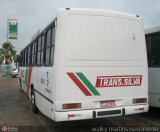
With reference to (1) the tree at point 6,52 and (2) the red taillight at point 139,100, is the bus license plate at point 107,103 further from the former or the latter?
(1) the tree at point 6,52

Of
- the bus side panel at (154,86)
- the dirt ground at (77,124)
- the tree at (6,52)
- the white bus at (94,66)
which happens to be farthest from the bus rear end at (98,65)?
the tree at (6,52)

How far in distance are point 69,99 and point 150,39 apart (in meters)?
4.05

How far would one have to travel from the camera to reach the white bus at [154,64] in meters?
9.00

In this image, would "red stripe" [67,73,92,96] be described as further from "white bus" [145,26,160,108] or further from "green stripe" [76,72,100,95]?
"white bus" [145,26,160,108]

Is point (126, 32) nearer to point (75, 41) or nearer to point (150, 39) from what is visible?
point (75, 41)

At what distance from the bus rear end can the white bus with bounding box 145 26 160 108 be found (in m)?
1.58

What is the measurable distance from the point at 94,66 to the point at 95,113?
1062 mm

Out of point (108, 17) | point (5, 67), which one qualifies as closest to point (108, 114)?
point (108, 17)

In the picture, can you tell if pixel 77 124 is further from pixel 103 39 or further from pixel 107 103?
pixel 103 39

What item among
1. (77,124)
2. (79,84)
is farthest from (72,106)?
(77,124)

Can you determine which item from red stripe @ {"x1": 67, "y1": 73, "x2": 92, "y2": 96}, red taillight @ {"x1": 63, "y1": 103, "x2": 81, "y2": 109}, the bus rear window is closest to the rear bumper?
red taillight @ {"x1": 63, "y1": 103, "x2": 81, "y2": 109}

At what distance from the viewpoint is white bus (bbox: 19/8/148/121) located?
668 cm

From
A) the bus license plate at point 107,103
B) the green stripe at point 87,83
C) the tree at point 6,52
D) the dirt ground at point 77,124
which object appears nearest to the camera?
the green stripe at point 87,83

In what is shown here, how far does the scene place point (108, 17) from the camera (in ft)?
23.7
